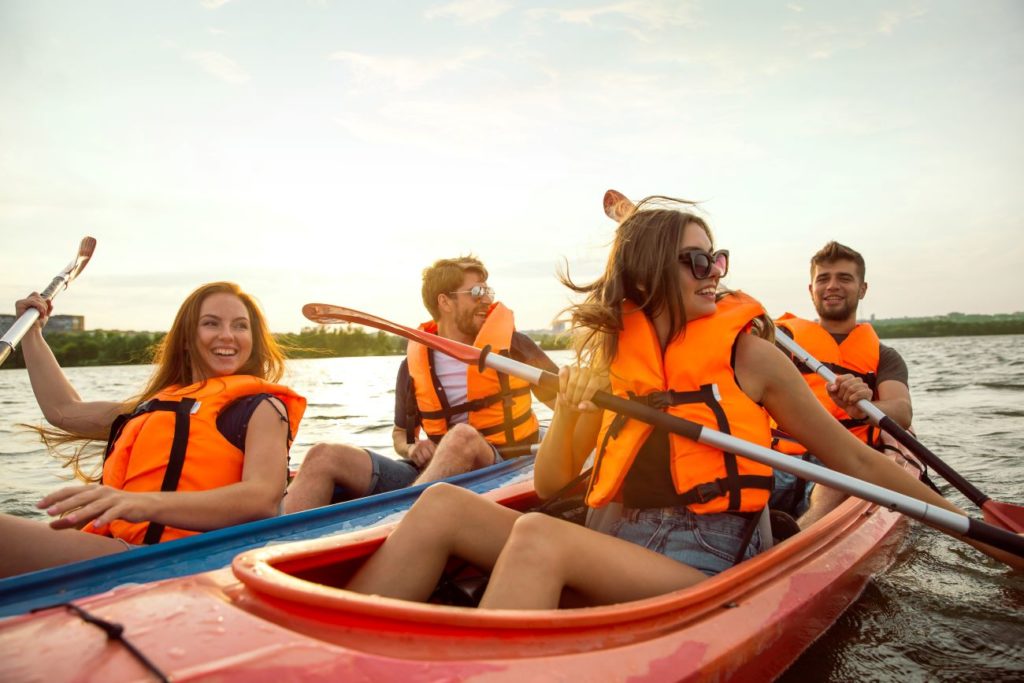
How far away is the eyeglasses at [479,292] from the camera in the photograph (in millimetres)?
4594

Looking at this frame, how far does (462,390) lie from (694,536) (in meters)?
2.70

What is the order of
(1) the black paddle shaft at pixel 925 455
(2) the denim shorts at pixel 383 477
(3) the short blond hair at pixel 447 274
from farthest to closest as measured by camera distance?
1. (3) the short blond hair at pixel 447 274
2. (2) the denim shorts at pixel 383 477
3. (1) the black paddle shaft at pixel 925 455

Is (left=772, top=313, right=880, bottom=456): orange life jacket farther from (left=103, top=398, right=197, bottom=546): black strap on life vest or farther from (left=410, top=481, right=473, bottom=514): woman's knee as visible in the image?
(left=103, top=398, right=197, bottom=546): black strap on life vest

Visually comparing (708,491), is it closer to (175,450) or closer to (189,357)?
(175,450)

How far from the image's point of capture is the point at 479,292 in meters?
4.60

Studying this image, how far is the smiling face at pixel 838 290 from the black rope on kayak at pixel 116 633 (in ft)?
14.1

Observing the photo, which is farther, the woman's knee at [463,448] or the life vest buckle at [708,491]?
the woman's knee at [463,448]

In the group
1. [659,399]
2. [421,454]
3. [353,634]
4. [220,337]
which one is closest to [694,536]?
[659,399]

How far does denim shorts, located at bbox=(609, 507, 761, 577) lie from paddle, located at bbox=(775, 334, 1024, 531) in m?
1.55

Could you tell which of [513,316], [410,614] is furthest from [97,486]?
[513,316]

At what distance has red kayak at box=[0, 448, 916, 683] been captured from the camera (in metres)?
1.23

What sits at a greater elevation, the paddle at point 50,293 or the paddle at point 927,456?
the paddle at point 50,293

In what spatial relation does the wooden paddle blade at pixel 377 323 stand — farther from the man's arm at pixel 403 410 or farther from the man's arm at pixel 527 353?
the man's arm at pixel 403 410

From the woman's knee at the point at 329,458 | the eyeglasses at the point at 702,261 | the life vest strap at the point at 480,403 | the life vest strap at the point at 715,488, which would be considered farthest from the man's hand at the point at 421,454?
the eyeglasses at the point at 702,261
